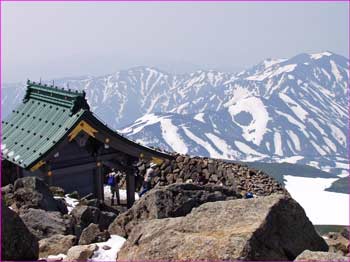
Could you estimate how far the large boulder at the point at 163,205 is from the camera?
13.4 metres

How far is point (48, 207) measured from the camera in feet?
54.0

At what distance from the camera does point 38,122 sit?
24.1m

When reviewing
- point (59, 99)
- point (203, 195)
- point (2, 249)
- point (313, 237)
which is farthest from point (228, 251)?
point (59, 99)

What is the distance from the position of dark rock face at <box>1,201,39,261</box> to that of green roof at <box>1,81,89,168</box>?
1228 cm

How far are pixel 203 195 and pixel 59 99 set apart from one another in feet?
38.8

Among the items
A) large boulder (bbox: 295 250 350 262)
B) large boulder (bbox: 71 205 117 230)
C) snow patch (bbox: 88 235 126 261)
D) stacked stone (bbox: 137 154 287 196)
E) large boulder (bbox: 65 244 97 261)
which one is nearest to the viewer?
large boulder (bbox: 295 250 350 262)

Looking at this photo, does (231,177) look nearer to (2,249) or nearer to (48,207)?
(48,207)

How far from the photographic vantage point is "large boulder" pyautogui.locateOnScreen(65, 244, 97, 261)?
424 inches

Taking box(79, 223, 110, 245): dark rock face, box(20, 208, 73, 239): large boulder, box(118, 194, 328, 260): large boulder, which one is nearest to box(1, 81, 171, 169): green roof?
box(20, 208, 73, 239): large boulder

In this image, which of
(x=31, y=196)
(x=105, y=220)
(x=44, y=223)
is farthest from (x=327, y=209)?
(x=44, y=223)

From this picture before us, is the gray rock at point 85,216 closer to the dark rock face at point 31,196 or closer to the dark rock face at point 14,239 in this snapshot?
the dark rock face at point 31,196

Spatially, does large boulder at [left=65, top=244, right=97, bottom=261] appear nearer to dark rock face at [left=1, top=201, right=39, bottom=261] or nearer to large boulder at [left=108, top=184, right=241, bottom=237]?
dark rock face at [left=1, top=201, right=39, bottom=261]

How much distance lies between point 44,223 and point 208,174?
17531mm

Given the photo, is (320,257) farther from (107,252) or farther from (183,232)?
(107,252)
